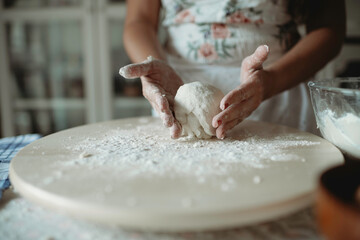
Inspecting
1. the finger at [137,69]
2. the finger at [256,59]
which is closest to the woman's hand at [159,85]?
the finger at [137,69]

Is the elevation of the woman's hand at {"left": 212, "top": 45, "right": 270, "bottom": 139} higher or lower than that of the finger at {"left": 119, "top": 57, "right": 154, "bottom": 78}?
lower

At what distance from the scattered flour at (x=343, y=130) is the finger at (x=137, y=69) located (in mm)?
412

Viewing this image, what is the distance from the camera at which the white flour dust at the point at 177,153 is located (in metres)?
0.54

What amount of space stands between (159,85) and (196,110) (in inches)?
6.0

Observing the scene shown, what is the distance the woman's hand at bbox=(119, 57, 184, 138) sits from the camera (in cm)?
71

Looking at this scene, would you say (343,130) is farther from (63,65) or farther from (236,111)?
(63,65)

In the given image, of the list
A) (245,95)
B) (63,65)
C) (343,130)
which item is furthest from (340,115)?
(63,65)

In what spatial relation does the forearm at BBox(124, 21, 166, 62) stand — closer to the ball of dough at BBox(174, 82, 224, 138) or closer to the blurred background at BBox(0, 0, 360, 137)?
the ball of dough at BBox(174, 82, 224, 138)

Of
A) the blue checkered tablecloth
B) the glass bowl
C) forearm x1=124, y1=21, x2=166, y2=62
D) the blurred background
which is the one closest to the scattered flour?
the glass bowl

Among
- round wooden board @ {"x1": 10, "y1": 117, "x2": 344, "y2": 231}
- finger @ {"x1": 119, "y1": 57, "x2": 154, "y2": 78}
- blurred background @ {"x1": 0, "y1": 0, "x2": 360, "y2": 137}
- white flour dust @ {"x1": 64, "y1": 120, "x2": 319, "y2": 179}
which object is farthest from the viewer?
blurred background @ {"x1": 0, "y1": 0, "x2": 360, "y2": 137}

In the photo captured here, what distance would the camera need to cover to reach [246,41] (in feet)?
3.33

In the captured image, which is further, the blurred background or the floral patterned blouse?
the blurred background

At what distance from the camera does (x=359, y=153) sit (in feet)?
2.00

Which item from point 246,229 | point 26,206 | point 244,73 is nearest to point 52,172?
point 26,206
